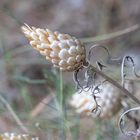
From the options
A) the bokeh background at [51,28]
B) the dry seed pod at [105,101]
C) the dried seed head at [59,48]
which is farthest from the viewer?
the bokeh background at [51,28]

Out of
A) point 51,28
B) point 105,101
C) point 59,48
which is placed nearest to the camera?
point 59,48

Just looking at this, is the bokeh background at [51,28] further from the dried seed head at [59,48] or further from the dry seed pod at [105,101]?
the dried seed head at [59,48]

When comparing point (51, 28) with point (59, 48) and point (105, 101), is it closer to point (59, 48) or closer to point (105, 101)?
point (105, 101)

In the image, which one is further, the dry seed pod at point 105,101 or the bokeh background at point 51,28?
the bokeh background at point 51,28

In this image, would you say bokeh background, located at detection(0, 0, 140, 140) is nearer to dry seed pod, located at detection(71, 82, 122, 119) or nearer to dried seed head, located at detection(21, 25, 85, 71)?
dry seed pod, located at detection(71, 82, 122, 119)

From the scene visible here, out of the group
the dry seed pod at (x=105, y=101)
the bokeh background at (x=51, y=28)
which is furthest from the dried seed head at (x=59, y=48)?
the bokeh background at (x=51, y=28)

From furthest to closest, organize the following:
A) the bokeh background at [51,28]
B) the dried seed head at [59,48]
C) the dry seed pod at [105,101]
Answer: the bokeh background at [51,28], the dry seed pod at [105,101], the dried seed head at [59,48]

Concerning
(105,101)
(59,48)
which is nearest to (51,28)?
(105,101)

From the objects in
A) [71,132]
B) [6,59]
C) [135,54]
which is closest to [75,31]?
[135,54]
